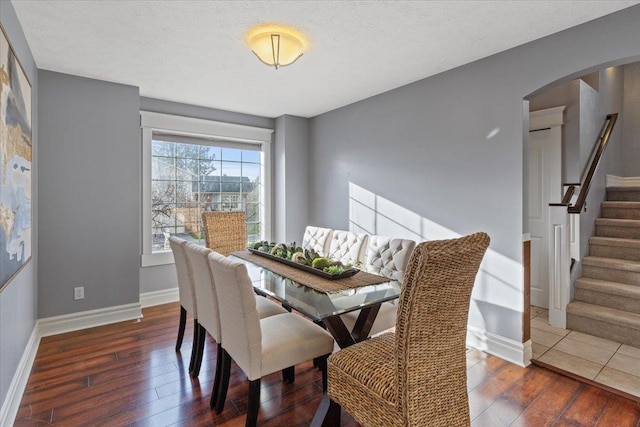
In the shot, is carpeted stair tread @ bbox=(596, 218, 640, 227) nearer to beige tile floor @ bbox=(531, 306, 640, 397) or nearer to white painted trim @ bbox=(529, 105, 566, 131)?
white painted trim @ bbox=(529, 105, 566, 131)

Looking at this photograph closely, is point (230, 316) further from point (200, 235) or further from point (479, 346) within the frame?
point (200, 235)

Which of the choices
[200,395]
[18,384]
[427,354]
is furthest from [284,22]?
[18,384]

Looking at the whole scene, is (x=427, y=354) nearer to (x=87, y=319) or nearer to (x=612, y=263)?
(x=612, y=263)

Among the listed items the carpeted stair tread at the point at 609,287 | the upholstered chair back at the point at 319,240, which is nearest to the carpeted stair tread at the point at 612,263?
the carpeted stair tread at the point at 609,287

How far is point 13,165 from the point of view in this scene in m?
2.01

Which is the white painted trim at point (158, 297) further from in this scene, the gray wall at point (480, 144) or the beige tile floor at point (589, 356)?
the beige tile floor at point (589, 356)

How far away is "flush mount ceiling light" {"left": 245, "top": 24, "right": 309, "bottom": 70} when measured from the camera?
2334mm

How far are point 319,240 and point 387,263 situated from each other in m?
1.02

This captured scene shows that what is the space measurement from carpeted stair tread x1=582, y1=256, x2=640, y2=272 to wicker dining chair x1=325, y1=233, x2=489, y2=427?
2796 millimetres

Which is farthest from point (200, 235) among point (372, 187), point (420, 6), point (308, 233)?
point (420, 6)

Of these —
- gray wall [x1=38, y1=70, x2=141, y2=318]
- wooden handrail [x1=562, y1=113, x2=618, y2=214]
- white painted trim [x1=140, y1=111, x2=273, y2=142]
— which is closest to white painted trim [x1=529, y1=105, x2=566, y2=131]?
wooden handrail [x1=562, y1=113, x2=618, y2=214]

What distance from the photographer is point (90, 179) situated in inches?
132

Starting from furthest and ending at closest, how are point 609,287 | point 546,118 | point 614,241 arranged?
point 546,118
point 614,241
point 609,287

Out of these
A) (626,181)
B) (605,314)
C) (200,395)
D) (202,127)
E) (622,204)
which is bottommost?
(200,395)
